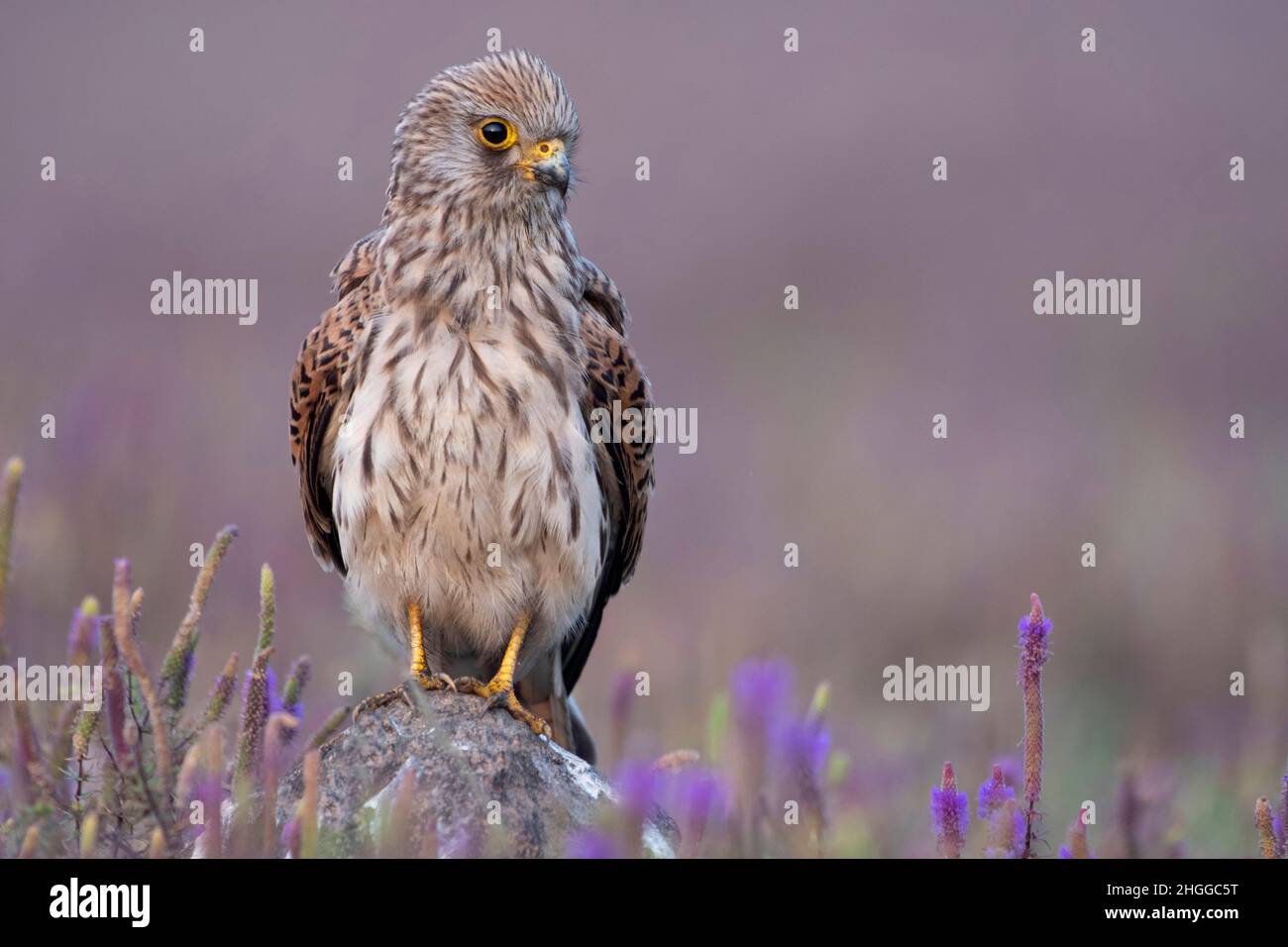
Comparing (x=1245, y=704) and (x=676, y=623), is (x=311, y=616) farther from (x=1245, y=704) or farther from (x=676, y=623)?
(x=1245, y=704)

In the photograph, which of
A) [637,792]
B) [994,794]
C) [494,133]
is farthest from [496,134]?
[637,792]

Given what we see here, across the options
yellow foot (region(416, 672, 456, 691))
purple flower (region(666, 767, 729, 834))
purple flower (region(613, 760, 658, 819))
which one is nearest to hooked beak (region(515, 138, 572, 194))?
yellow foot (region(416, 672, 456, 691))

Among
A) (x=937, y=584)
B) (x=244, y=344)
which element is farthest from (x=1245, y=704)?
(x=244, y=344)

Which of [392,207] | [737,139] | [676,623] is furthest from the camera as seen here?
[737,139]

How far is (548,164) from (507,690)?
1.38m

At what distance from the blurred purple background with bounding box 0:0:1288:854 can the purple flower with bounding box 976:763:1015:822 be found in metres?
0.28

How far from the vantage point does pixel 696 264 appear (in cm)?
1519

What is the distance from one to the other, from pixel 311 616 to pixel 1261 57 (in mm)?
12439

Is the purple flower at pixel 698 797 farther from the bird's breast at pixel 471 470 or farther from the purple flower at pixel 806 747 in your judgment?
the bird's breast at pixel 471 470

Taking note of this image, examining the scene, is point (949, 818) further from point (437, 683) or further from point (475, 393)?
point (475, 393)

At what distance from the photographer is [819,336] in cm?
1368

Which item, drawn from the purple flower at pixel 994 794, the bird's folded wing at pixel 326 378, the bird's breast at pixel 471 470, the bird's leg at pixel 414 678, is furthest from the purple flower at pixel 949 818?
the bird's folded wing at pixel 326 378

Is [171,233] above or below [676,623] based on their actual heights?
above

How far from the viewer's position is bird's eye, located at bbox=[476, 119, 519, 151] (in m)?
4.79
